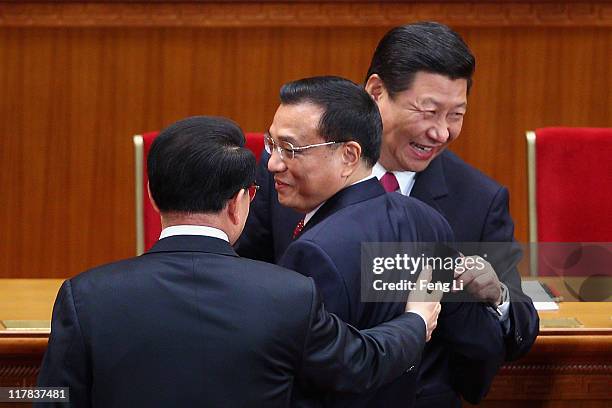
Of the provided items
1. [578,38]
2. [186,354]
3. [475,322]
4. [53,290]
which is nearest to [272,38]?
[578,38]

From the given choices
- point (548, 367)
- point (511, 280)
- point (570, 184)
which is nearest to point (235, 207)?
point (511, 280)

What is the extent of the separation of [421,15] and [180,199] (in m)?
2.65

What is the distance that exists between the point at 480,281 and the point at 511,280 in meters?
0.28

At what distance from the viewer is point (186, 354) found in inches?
→ 75.7

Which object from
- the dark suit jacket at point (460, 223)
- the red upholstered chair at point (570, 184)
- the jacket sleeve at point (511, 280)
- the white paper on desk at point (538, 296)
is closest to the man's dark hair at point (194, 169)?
the dark suit jacket at point (460, 223)

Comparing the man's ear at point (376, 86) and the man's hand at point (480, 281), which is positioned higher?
the man's ear at point (376, 86)

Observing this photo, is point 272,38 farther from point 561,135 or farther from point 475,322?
point 475,322

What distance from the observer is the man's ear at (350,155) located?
2.33 meters

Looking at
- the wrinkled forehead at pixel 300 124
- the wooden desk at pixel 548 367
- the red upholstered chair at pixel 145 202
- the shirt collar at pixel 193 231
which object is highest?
the wrinkled forehead at pixel 300 124

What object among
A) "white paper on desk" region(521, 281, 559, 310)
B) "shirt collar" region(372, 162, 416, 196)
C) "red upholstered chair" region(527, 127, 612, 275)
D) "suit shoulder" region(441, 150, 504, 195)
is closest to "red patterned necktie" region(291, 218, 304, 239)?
"shirt collar" region(372, 162, 416, 196)

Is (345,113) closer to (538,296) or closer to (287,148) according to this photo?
(287,148)

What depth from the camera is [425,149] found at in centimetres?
282

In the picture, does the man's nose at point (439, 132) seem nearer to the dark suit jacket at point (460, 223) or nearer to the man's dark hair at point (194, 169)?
the dark suit jacket at point (460, 223)

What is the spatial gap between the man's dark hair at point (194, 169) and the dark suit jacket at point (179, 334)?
9cm
